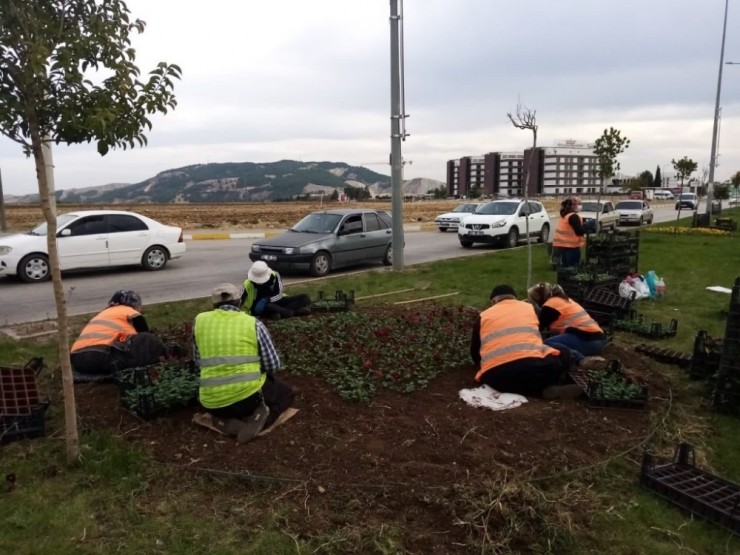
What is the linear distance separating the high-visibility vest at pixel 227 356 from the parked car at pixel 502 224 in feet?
53.2

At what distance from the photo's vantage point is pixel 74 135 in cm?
402

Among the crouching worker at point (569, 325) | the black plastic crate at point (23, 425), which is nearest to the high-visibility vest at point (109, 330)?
the black plastic crate at point (23, 425)

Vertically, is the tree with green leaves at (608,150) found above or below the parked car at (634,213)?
above

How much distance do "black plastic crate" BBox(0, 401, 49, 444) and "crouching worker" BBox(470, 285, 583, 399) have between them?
3833 millimetres

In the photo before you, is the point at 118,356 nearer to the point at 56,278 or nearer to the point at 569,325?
the point at 56,278

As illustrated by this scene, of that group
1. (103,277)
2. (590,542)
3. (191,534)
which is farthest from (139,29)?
(103,277)

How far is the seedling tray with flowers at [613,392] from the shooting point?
17.3 ft

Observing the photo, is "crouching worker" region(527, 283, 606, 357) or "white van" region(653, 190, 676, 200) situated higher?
"crouching worker" region(527, 283, 606, 357)

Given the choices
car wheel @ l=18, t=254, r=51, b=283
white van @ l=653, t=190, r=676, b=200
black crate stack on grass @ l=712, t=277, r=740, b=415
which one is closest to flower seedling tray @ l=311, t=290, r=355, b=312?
black crate stack on grass @ l=712, t=277, r=740, b=415

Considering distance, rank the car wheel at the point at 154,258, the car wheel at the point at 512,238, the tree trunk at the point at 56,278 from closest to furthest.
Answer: the tree trunk at the point at 56,278, the car wheel at the point at 154,258, the car wheel at the point at 512,238

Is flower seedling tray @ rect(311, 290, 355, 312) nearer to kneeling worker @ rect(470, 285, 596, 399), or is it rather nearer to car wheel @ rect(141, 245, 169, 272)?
kneeling worker @ rect(470, 285, 596, 399)

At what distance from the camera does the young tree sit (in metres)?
3.74

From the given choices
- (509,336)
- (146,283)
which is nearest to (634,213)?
(146,283)

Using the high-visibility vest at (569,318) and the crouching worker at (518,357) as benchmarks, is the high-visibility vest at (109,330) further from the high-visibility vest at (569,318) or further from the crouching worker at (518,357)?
the high-visibility vest at (569,318)
